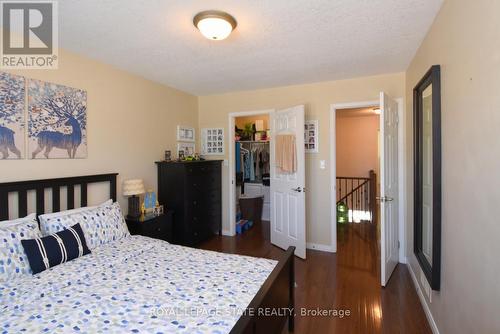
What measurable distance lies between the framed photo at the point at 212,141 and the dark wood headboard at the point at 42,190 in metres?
1.92

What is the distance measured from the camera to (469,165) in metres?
1.38

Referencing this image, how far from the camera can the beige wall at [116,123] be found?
94.5 inches

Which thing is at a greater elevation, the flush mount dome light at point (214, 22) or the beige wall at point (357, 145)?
the flush mount dome light at point (214, 22)

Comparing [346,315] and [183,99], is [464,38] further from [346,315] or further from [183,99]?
[183,99]

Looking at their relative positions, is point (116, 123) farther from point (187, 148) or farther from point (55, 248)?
point (55, 248)

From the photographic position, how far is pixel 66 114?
2.50 m

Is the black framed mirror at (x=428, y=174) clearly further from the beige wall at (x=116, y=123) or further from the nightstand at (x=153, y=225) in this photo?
the beige wall at (x=116, y=123)

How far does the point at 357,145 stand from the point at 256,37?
4873 millimetres

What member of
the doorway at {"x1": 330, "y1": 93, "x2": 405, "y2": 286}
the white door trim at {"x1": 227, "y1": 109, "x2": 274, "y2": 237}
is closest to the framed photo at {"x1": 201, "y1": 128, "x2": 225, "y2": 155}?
the white door trim at {"x1": 227, "y1": 109, "x2": 274, "y2": 237}

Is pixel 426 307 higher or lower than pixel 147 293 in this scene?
lower

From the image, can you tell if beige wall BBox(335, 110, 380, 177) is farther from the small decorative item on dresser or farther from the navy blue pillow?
the navy blue pillow

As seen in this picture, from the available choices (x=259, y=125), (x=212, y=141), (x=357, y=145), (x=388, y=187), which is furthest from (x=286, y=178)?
(x=357, y=145)

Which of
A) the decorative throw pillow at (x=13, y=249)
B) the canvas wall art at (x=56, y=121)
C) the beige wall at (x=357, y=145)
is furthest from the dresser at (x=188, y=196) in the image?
the beige wall at (x=357, y=145)

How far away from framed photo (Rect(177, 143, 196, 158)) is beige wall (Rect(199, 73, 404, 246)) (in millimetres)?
1184
